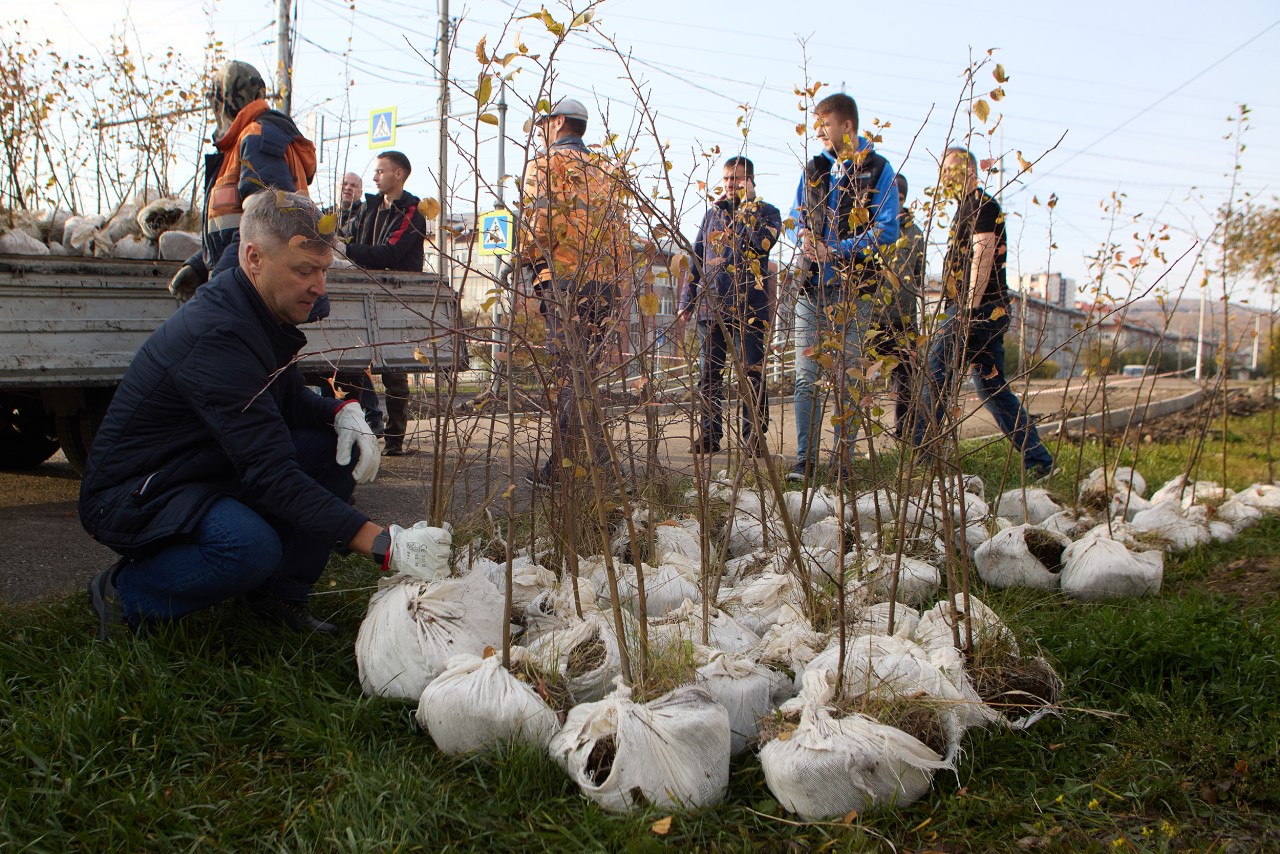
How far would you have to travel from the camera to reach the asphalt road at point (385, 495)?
304 centimetres

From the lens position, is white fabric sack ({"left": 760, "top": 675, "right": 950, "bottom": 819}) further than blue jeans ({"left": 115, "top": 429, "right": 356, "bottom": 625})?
No

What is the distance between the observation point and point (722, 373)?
12.2 feet

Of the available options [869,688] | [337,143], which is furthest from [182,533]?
[337,143]

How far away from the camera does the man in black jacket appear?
19.3ft

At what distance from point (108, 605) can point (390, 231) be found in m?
3.79

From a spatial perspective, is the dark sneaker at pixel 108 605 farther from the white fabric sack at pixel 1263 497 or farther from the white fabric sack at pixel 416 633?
the white fabric sack at pixel 1263 497

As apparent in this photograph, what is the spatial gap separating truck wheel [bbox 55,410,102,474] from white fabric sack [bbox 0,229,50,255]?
0.82 meters

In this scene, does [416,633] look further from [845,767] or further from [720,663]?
[845,767]

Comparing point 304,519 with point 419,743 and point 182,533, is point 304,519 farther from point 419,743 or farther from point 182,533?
point 419,743

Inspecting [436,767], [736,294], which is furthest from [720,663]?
[736,294]

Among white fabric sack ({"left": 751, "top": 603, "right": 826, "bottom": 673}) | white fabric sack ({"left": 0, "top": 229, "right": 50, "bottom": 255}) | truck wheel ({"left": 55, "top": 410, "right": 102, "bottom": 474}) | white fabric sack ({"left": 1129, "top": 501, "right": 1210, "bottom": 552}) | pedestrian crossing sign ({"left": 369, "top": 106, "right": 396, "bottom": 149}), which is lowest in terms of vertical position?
white fabric sack ({"left": 751, "top": 603, "right": 826, "bottom": 673})

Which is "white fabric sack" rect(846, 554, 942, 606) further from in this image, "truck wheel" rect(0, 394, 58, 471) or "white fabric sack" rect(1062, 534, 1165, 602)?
"truck wheel" rect(0, 394, 58, 471)

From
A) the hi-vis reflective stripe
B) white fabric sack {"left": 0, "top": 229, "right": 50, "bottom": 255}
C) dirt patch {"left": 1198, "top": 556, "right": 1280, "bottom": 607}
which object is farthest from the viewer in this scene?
white fabric sack {"left": 0, "top": 229, "right": 50, "bottom": 255}

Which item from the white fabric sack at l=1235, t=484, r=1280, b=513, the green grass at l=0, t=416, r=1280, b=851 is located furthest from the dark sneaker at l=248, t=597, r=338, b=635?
the white fabric sack at l=1235, t=484, r=1280, b=513
